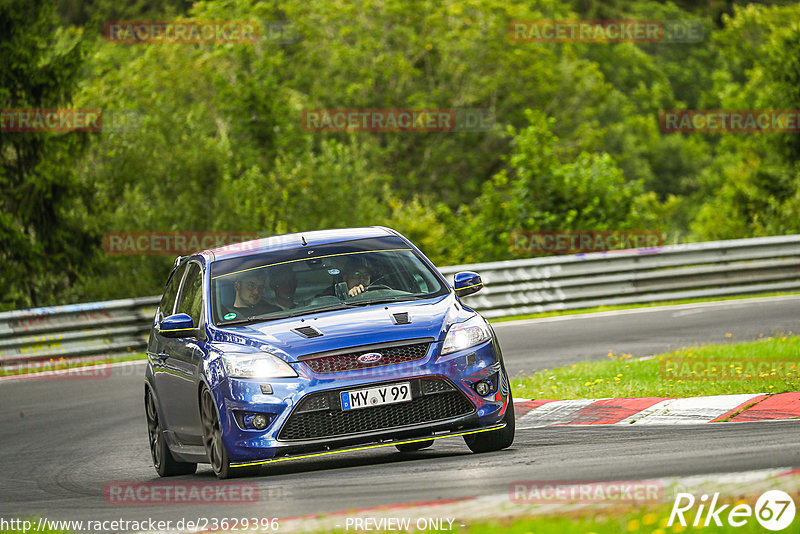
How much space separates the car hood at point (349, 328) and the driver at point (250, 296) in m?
0.30

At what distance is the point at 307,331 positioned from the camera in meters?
8.33

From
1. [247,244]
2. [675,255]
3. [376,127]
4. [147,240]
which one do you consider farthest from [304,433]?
[376,127]

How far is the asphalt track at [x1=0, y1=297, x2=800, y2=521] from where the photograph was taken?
6809 millimetres

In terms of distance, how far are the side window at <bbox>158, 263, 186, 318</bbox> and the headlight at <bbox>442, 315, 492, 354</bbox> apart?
2.98 meters

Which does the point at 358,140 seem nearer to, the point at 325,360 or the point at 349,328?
the point at 349,328

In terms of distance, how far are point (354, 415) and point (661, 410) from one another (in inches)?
111

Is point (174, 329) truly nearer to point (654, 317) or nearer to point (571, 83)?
point (654, 317)

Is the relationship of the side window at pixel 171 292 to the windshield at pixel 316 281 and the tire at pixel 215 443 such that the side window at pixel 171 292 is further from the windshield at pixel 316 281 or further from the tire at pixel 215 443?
the tire at pixel 215 443

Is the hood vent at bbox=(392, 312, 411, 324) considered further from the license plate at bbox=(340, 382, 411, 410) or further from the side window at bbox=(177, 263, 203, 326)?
the side window at bbox=(177, 263, 203, 326)

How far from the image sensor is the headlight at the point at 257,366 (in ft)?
26.6

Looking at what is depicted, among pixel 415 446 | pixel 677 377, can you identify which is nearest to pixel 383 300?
pixel 415 446

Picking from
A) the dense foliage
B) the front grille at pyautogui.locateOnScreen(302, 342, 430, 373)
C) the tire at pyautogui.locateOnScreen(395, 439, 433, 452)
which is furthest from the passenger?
the dense foliage

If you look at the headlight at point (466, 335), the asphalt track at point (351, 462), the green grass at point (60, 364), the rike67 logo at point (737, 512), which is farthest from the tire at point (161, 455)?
the green grass at point (60, 364)

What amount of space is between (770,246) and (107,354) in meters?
11.2
